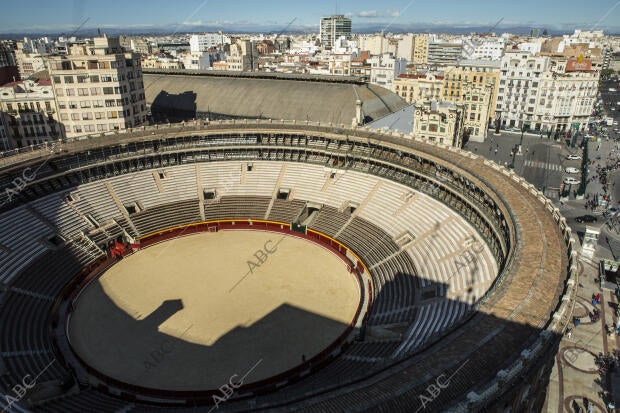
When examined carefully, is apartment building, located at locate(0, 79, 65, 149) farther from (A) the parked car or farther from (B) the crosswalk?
(B) the crosswalk

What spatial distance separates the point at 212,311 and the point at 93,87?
167 feet

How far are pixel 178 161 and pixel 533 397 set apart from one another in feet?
165

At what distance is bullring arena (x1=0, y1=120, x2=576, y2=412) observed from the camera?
25609mm

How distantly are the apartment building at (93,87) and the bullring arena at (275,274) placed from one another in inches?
597

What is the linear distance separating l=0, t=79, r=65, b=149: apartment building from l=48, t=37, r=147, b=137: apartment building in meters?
6.62


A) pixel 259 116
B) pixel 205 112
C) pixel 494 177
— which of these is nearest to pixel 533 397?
Result: pixel 494 177

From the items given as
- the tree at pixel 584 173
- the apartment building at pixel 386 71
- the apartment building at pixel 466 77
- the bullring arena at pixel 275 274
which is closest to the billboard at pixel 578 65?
the apartment building at pixel 466 77

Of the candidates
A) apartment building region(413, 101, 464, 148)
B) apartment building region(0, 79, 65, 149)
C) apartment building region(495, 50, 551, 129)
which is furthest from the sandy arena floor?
apartment building region(495, 50, 551, 129)

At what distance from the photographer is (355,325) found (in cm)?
3834

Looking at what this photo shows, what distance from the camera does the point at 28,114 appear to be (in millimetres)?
77938

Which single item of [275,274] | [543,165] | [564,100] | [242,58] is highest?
[242,58]

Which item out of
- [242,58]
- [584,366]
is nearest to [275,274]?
[584,366]

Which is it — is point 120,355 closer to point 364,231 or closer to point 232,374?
point 232,374

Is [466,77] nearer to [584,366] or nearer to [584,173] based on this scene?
[584,173]
